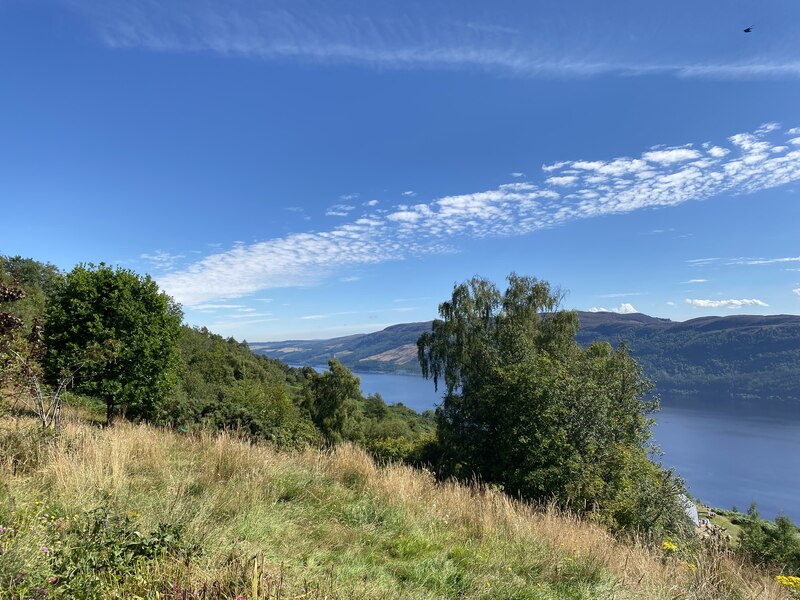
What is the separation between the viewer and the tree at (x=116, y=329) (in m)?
11.9

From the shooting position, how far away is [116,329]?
40.5 ft

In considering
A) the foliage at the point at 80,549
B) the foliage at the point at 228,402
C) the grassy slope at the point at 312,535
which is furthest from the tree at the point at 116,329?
the foliage at the point at 80,549

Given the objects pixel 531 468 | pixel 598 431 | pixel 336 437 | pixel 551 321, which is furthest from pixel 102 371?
pixel 336 437

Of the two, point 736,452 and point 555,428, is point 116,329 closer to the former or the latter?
point 555,428

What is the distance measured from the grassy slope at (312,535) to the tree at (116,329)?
7249mm

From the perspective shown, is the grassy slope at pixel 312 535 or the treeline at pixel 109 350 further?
the treeline at pixel 109 350

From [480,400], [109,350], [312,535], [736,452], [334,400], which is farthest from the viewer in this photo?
[736,452]

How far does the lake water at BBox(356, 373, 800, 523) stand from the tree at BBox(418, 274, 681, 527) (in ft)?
54.3

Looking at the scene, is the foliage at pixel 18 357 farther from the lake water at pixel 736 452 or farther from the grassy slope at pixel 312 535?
the lake water at pixel 736 452

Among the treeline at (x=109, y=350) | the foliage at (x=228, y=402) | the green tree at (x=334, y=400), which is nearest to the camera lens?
the treeline at (x=109, y=350)

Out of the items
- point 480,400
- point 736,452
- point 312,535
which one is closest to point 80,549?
point 312,535

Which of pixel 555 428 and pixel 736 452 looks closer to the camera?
pixel 555 428

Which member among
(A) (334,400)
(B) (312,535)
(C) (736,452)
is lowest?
(C) (736,452)

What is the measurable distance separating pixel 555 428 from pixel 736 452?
91484 mm
